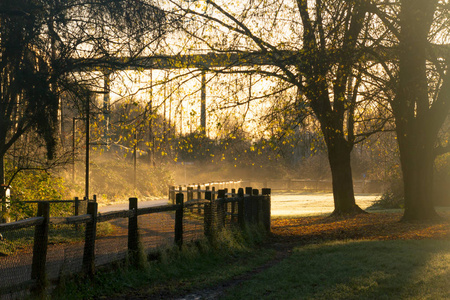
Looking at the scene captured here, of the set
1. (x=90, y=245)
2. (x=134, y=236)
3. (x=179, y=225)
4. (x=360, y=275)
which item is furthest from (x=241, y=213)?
(x=90, y=245)

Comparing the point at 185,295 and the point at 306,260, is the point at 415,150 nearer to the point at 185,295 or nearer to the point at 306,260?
the point at 306,260

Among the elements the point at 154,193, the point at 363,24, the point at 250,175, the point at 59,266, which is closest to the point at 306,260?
the point at 59,266

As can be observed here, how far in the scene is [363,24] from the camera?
19.1 meters

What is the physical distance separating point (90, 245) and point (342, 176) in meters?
16.2

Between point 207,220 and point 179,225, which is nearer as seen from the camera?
point 179,225

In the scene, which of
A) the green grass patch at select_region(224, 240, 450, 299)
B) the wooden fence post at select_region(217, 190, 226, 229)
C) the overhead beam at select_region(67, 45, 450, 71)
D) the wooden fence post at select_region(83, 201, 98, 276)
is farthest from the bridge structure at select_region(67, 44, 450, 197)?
the green grass patch at select_region(224, 240, 450, 299)

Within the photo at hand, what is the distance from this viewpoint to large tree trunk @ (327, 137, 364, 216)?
2347cm

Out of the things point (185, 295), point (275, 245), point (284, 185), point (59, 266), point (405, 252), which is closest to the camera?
point (59, 266)

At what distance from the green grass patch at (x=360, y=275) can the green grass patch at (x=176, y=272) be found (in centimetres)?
88

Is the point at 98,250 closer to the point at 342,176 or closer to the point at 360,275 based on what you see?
the point at 360,275

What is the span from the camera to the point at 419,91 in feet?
58.1

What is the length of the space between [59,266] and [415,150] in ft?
45.3

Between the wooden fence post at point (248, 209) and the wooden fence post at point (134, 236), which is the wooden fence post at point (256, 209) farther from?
the wooden fence post at point (134, 236)

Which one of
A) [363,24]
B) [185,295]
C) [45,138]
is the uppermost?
[363,24]
